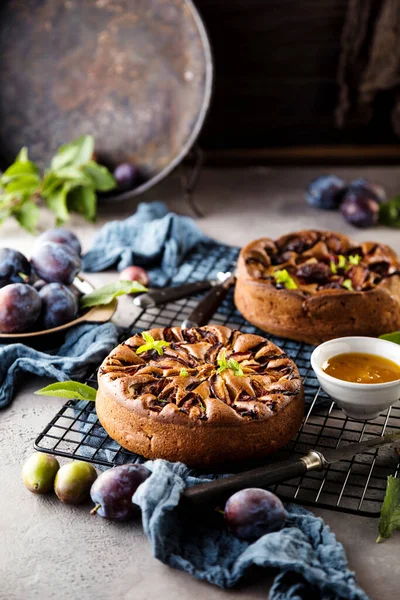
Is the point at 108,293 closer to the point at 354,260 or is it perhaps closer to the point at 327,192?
the point at 354,260

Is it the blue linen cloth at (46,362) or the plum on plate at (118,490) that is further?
the blue linen cloth at (46,362)

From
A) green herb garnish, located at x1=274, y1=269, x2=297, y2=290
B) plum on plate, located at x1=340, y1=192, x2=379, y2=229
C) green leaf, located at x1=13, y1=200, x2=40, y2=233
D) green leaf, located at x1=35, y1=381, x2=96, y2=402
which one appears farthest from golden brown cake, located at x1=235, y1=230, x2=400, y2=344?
green leaf, located at x1=13, y1=200, x2=40, y2=233

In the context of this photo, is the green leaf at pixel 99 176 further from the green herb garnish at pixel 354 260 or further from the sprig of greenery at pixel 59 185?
the green herb garnish at pixel 354 260

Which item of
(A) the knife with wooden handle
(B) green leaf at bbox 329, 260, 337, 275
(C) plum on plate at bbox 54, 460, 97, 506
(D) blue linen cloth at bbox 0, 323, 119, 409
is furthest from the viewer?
(B) green leaf at bbox 329, 260, 337, 275

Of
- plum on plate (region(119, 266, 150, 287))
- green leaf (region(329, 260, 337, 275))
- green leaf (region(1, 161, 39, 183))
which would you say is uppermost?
green leaf (region(329, 260, 337, 275))

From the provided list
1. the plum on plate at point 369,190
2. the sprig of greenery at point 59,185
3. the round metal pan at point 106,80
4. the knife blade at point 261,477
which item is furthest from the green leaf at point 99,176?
the knife blade at point 261,477

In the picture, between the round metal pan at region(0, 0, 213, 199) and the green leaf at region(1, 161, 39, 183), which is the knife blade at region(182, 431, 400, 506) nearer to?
the round metal pan at region(0, 0, 213, 199)
